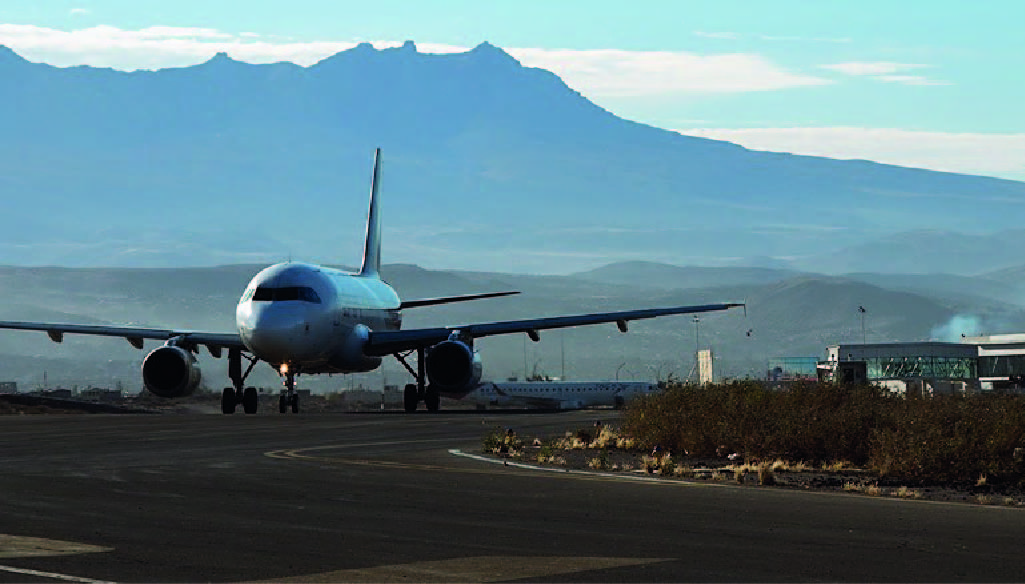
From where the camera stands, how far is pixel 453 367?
2323 inches

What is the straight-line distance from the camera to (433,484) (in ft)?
81.6

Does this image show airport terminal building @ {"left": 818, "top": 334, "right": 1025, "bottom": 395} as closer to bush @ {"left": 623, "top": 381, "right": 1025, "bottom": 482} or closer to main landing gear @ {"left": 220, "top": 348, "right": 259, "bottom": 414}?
main landing gear @ {"left": 220, "top": 348, "right": 259, "bottom": 414}

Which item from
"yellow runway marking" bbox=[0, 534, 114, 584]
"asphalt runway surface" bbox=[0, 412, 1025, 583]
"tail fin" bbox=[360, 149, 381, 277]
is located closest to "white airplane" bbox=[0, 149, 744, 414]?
"tail fin" bbox=[360, 149, 381, 277]

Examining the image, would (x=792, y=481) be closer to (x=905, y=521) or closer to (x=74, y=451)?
(x=905, y=521)

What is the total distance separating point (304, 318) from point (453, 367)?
5323 mm

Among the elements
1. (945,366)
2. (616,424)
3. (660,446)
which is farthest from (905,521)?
(945,366)

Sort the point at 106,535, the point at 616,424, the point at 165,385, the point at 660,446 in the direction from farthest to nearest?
the point at 165,385
the point at 616,424
the point at 660,446
the point at 106,535

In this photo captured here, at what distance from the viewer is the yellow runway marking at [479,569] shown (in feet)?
48.2

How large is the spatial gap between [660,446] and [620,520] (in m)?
13.1

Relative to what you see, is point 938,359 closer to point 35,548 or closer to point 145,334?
point 145,334

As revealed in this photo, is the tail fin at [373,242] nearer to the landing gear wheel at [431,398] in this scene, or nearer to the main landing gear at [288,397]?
the landing gear wheel at [431,398]

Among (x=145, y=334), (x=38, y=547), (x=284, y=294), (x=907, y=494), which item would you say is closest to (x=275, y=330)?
(x=284, y=294)

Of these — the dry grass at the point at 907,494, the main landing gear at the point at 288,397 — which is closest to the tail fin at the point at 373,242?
the main landing gear at the point at 288,397

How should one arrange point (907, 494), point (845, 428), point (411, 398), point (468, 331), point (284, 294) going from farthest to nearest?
point (411, 398)
point (468, 331)
point (284, 294)
point (845, 428)
point (907, 494)
